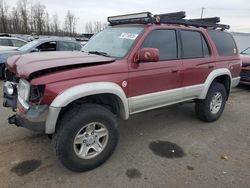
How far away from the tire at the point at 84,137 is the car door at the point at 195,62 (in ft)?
5.69

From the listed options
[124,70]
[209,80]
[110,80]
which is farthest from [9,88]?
[209,80]

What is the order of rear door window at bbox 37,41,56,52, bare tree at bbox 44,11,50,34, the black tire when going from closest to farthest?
the black tire
rear door window at bbox 37,41,56,52
bare tree at bbox 44,11,50,34

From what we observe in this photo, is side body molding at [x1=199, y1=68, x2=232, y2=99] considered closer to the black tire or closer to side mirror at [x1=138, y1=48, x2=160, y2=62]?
the black tire

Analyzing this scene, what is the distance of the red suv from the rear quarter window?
4 centimetres

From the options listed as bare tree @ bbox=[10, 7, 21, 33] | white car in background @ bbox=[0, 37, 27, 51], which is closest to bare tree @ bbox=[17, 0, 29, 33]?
bare tree @ bbox=[10, 7, 21, 33]

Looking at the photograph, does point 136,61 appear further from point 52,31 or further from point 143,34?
point 52,31

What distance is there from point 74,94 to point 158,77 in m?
1.47

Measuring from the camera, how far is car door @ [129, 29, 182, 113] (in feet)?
11.2

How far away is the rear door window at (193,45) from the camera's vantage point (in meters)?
4.12

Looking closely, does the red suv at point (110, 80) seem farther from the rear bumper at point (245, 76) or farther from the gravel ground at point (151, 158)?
the rear bumper at point (245, 76)

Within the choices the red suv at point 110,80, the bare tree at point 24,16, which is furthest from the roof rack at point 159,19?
the bare tree at point 24,16

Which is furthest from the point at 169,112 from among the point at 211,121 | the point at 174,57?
the point at 174,57

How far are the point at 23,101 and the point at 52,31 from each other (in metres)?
57.2

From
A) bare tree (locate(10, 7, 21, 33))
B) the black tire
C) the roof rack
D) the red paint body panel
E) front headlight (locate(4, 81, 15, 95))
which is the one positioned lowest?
the black tire
